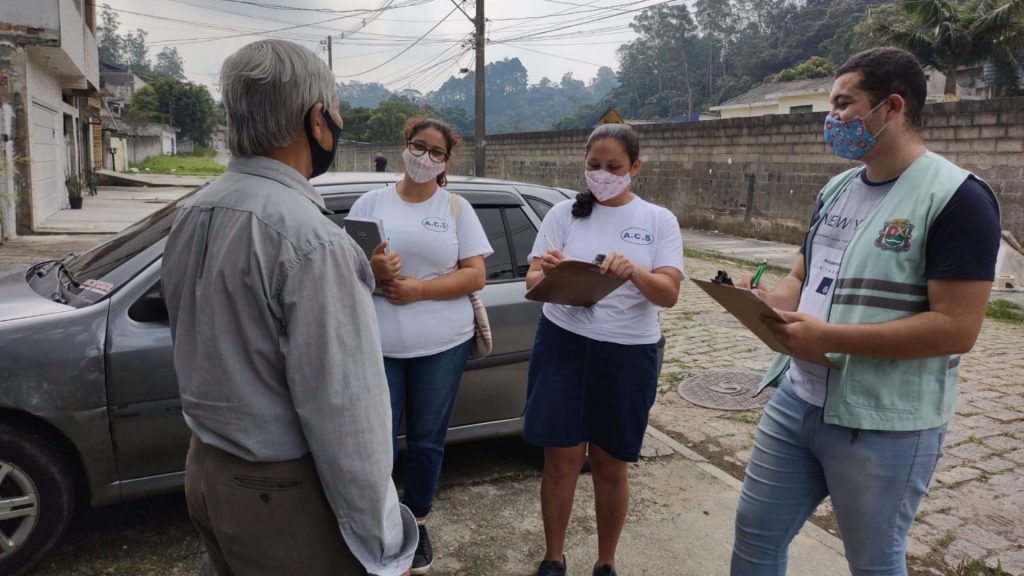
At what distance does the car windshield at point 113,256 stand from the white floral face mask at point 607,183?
171 cm

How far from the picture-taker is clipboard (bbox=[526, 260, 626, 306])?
8.66ft

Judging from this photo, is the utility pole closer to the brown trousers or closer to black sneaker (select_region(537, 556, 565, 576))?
black sneaker (select_region(537, 556, 565, 576))

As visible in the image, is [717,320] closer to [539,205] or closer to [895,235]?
[539,205]

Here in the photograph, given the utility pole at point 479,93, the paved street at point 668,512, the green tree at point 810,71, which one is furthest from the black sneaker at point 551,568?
the green tree at point 810,71

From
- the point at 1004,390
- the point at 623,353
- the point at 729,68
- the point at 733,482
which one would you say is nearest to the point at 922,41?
the point at 1004,390

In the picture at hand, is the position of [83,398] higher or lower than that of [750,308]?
lower

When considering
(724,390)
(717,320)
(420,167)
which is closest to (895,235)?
(420,167)

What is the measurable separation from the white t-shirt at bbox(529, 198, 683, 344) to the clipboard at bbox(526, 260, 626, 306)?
0.26 ft

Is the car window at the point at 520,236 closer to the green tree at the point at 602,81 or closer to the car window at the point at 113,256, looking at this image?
the car window at the point at 113,256

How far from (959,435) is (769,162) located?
1313 cm

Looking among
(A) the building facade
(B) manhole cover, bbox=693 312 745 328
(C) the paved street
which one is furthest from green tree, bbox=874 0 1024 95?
(A) the building facade

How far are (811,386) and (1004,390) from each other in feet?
16.4

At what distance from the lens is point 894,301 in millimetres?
1942

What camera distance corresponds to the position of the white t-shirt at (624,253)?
294 cm
